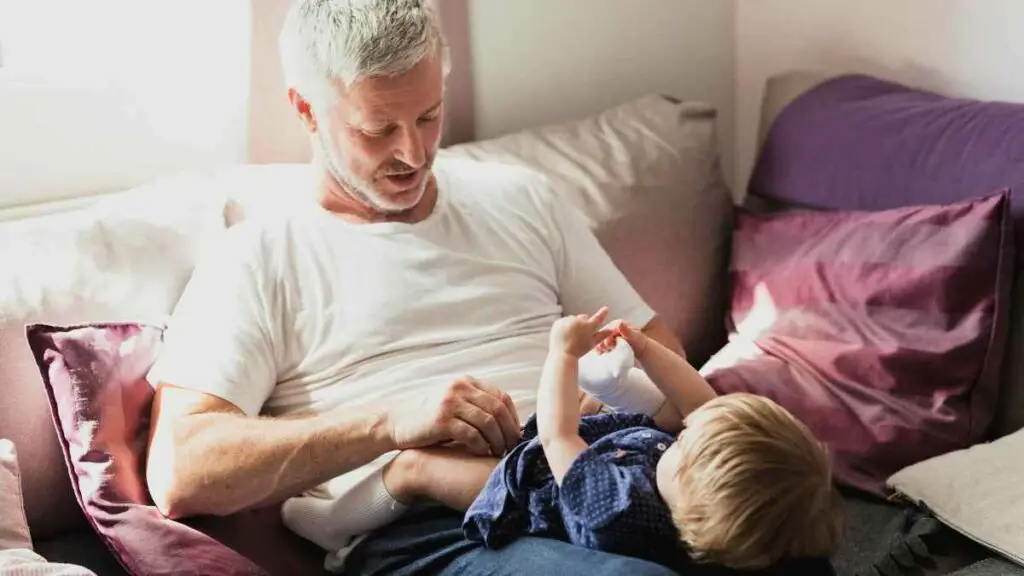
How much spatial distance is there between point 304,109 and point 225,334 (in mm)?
400

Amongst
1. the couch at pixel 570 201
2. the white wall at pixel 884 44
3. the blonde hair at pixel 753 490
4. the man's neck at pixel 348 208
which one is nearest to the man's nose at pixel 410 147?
the man's neck at pixel 348 208

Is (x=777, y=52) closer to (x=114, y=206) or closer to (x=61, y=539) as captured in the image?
(x=114, y=206)

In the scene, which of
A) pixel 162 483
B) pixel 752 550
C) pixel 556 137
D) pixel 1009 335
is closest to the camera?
pixel 752 550

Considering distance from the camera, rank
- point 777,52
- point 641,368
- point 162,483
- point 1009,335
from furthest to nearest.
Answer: point 777,52
point 1009,335
point 641,368
point 162,483

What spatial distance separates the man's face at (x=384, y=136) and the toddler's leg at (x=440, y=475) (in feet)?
1.39

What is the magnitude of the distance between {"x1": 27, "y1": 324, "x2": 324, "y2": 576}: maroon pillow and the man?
0.12 feet

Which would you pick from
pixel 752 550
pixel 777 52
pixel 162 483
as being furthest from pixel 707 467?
pixel 777 52

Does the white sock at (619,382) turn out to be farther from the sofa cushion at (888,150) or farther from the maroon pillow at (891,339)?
the sofa cushion at (888,150)

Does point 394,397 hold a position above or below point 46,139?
below

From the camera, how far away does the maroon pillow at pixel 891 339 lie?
1978 mm

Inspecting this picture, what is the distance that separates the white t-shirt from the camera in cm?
175

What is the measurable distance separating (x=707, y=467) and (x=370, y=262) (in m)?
0.69

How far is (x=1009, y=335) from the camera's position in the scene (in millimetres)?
2014

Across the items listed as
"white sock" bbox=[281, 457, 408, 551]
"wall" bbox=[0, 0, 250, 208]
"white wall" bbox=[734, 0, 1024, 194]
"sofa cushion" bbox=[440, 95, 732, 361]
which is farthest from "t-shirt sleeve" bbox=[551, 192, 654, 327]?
"white wall" bbox=[734, 0, 1024, 194]
